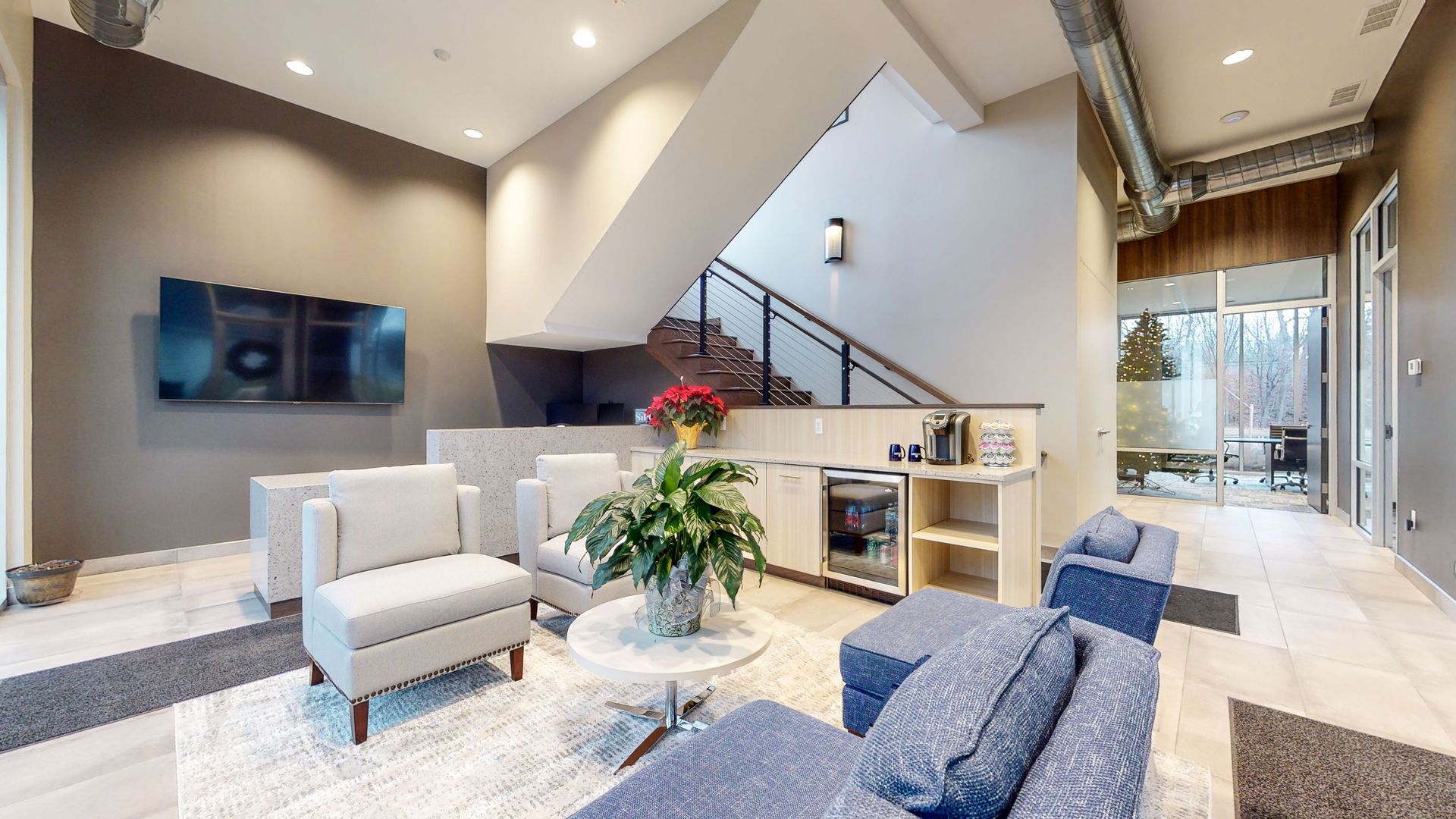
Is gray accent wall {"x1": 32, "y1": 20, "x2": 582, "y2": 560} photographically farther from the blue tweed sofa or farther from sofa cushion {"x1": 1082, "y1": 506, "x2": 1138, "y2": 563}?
sofa cushion {"x1": 1082, "y1": 506, "x2": 1138, "y2": 563}

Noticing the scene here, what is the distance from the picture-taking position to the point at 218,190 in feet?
14.5

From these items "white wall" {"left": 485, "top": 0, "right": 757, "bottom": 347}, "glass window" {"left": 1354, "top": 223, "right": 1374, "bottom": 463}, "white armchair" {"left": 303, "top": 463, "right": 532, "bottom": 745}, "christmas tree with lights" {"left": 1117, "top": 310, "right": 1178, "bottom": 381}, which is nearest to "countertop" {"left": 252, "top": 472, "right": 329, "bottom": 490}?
"white armchair" {"left": 303, "top": 463, "right": 532, "bottom": 745}

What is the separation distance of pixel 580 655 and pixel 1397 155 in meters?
6.26

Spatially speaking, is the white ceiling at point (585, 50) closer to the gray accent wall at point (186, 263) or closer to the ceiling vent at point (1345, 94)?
the ceiling vent at point (1345, 94)

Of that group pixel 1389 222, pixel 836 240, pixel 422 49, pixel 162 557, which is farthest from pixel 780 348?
pixel 162 557

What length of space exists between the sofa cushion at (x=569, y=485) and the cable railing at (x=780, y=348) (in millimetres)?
1876

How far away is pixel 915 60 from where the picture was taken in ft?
12.8

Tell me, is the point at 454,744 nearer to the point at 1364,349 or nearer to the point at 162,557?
the point at 162,557

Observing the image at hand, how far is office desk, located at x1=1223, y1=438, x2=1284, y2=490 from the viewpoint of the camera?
659 centimetres

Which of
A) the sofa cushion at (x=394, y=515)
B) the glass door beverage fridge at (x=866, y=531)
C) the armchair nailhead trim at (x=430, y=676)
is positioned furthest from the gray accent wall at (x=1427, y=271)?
the sofa cushion at (x=394, y=515)

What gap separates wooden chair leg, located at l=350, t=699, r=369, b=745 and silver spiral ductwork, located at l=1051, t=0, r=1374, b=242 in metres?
4.44

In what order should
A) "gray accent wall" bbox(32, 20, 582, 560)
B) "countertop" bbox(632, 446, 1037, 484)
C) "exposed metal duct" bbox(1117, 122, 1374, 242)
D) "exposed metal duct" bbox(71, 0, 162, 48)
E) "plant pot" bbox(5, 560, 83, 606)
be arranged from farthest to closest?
"exposed metal duct" bbox(1117, 122, 1374, 242), "gray accent wall" bbox(32, 20, 582, 560), "plant pot" bbox(5, 560, 83, 606), "countertop" bbox(632, 446, 1037, 484), "exposed metal duct" bbox(71, 0, 162, 48)

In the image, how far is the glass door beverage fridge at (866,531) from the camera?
3.37 m

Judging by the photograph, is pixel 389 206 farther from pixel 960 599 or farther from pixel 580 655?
pixel 960 599
